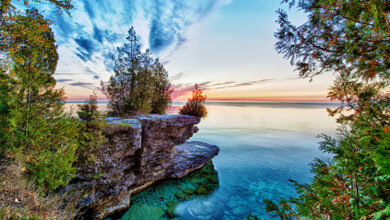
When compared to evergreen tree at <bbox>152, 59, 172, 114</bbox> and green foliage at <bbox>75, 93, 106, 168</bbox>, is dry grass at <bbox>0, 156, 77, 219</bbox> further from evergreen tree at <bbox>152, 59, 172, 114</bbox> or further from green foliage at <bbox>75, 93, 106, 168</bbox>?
evergreen tree at <bbox>152, 59, 172, 114</bbox>

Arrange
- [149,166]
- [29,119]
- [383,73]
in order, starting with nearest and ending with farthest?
[383,73]
[29,119]
[149,166]

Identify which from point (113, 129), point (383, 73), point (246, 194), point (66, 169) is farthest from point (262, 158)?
point (66, 169)

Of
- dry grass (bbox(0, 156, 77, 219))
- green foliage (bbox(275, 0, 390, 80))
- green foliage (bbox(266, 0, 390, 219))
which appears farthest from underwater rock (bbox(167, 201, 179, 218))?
green foliage (bbox(275, 0, 390, 80))

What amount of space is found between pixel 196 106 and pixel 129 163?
7.32m

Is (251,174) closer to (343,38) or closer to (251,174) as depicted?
(251,174)

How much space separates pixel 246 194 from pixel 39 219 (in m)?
10.2

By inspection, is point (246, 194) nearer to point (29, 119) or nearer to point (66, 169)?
point (66, 169)

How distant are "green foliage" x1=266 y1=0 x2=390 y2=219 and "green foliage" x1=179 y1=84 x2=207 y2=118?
356 inches

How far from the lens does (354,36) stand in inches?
109

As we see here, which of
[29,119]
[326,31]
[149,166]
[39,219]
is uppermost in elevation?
[326,31]

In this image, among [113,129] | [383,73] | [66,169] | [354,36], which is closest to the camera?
[354,36]

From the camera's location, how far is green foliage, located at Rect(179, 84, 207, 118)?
505 inches

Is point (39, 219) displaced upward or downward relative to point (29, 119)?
downward

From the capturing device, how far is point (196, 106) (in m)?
13.0
